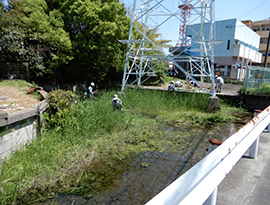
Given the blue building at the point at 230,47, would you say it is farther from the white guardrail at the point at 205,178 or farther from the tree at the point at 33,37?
the white guardrail at the point at 205,178

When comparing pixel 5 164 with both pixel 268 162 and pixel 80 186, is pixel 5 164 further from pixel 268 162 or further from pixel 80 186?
pixel 268 162

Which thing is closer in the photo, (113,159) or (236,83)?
(113,159)

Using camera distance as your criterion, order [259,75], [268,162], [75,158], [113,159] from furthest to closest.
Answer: [259,75] → [113,159] → [75,158] → [268,162]

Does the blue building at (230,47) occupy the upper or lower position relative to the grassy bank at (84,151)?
upper

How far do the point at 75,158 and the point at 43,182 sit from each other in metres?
1.00

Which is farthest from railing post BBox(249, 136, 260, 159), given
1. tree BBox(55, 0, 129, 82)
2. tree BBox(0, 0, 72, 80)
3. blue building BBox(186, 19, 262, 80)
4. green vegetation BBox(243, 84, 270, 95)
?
blue building BBox(186, 19, 262, 80)

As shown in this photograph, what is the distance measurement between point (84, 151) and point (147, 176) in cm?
177

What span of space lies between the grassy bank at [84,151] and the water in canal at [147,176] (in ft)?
0.60

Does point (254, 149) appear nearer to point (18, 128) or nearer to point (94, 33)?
point (18, 128)

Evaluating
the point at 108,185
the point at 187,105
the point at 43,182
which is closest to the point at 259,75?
the point at 187,105

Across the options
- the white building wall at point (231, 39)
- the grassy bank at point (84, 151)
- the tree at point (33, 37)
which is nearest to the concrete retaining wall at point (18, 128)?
the grassy bank at point (84, 151)

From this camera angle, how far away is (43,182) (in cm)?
383

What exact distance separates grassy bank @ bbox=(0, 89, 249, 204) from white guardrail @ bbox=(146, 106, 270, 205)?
2602mm

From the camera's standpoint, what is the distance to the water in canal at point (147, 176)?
3557mm
